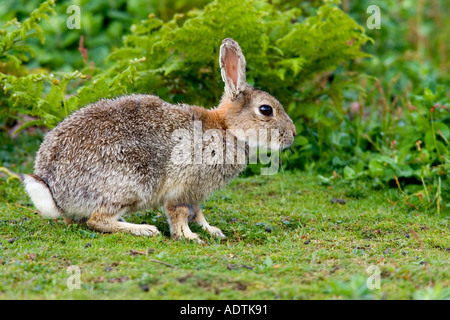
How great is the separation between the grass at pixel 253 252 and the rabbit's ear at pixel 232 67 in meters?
1.46

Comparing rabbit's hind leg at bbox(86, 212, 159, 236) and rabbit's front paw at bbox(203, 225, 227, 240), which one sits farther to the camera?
rabbit's front paw at bbox(203, 225, 227, 240)

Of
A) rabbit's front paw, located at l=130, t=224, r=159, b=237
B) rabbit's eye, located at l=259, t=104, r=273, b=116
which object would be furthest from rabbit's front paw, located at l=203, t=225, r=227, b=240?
rabbit's eye, located at l=259, t=104, r=273, b=116

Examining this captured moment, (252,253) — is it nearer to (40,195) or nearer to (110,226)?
(110,226)

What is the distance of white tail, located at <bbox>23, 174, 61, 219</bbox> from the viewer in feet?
19.5

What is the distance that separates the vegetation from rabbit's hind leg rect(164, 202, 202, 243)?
0.63 feet

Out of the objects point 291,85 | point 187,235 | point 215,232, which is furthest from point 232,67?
point 291,85

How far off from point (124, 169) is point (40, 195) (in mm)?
887

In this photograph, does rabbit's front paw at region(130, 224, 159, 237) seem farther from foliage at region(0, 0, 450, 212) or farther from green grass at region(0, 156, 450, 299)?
foliage at region(0, 0, 450, 212)

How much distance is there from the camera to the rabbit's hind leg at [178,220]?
239 inches

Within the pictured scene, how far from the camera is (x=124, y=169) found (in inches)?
233

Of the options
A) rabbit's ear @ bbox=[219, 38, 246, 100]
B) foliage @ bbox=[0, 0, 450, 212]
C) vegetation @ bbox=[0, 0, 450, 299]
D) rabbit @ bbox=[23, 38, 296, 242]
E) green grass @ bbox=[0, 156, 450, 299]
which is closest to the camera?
green grass @ bbox=[0, 156, 450, 299]

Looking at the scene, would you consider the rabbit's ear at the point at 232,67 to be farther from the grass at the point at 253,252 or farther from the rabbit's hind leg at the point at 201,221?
the grass at the point at 253,252
